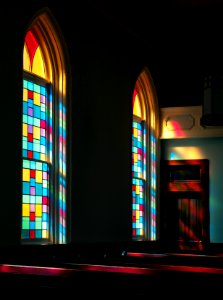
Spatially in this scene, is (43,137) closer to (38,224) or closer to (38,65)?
(38,65)

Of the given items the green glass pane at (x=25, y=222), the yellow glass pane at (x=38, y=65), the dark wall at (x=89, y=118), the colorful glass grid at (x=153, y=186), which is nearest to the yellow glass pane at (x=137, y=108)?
the colorful glass grid at (x=153, y=186)

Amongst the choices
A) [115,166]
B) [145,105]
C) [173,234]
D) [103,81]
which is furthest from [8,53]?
[173,234]

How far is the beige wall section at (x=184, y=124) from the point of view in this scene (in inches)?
454

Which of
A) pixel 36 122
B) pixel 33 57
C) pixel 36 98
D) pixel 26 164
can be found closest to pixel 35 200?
pixel 26 164

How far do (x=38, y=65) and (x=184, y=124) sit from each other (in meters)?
4.26

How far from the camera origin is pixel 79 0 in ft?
28.2

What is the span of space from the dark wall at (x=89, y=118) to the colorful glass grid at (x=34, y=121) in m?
0.45

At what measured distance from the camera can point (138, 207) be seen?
11.4 m

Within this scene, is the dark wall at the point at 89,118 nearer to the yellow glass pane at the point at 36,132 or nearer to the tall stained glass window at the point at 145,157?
the yellow glass pane at the point at 36,132

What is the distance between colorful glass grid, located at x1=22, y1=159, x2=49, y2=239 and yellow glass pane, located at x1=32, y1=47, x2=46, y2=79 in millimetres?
1169

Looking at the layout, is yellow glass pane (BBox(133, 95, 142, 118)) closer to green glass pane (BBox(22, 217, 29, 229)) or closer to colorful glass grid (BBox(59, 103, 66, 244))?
colorful glass grid (BBox(59, 103, 66, 244))

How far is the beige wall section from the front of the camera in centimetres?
1153

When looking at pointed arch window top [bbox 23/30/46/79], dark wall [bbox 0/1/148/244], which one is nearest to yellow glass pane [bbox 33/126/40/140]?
dark wall [bbox 0/1/148/244]

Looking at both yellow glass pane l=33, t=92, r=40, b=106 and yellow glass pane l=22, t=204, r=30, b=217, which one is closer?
yellow glass pane l=22, t=204, r=30, b=217
